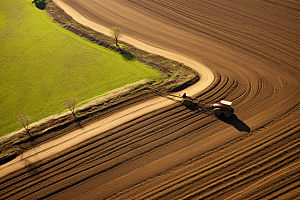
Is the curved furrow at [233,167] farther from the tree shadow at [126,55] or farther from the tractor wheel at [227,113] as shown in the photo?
the tree shadow at [126,55]

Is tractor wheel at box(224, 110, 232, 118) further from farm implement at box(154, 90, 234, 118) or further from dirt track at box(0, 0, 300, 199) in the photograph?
dirt track at box(0, 0, 300, 199)

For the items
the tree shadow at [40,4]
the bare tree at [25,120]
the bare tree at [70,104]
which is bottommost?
the bare tree at [25,120]

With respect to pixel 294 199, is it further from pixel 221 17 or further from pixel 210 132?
pixel 221 17

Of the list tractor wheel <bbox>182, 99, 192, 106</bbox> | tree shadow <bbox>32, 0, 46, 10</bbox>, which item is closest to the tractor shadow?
tractor wheel <bbox>182, 99, 192, 106</bbox>

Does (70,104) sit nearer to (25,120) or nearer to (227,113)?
(25,120)

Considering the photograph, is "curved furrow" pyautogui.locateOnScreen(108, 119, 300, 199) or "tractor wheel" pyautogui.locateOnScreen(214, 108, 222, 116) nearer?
"curved furrow" pyautogui.locateOnScreen(108, 119, 300, 199)

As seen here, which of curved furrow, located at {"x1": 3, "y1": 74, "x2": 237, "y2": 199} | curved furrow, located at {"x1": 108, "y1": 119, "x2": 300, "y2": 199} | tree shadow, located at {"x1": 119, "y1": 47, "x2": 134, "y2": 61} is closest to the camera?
curved furrow, located at {"x1": 108, "y1": 119, "x2": 300, "y2": 199}

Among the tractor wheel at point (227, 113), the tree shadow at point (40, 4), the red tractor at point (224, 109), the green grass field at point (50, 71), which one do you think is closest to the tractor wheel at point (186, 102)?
the red tractor at point (224, 109)
